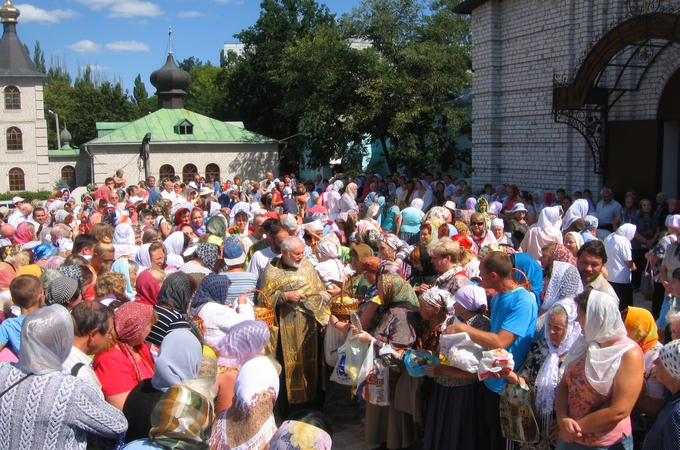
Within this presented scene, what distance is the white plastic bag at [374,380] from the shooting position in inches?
204

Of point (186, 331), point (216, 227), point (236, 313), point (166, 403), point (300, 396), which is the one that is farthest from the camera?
point (216, 227)

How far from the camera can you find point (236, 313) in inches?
200

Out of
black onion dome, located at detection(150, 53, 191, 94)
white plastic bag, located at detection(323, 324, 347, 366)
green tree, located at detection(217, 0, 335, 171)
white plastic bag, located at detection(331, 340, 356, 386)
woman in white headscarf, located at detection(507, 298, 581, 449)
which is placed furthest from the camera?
black onion dome, located at detection(150, 53, 191, 94)

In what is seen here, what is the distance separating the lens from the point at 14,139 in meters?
40.5

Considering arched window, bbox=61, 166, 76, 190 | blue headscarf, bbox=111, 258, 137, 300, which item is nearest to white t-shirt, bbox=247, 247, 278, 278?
blue headscarf, bbox=111, 258, 137, 300

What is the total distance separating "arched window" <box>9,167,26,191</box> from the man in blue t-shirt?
4206 centimetres

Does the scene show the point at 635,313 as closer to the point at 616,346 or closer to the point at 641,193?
the point at 616,346

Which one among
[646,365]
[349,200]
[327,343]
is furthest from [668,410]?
[349,200]

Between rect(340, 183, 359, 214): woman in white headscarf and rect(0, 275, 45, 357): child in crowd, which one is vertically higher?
rect(340, 183, 359, 214): woman in white headscarf

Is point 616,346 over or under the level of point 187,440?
over

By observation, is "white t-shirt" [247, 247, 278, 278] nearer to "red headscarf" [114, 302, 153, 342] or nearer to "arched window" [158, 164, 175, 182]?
"red headscarf" [114, 302, 153, 342]

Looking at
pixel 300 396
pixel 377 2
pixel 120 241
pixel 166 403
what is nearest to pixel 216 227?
pixel 120 241

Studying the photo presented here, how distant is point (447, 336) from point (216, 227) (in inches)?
177

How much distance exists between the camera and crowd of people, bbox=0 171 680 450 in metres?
3.28
